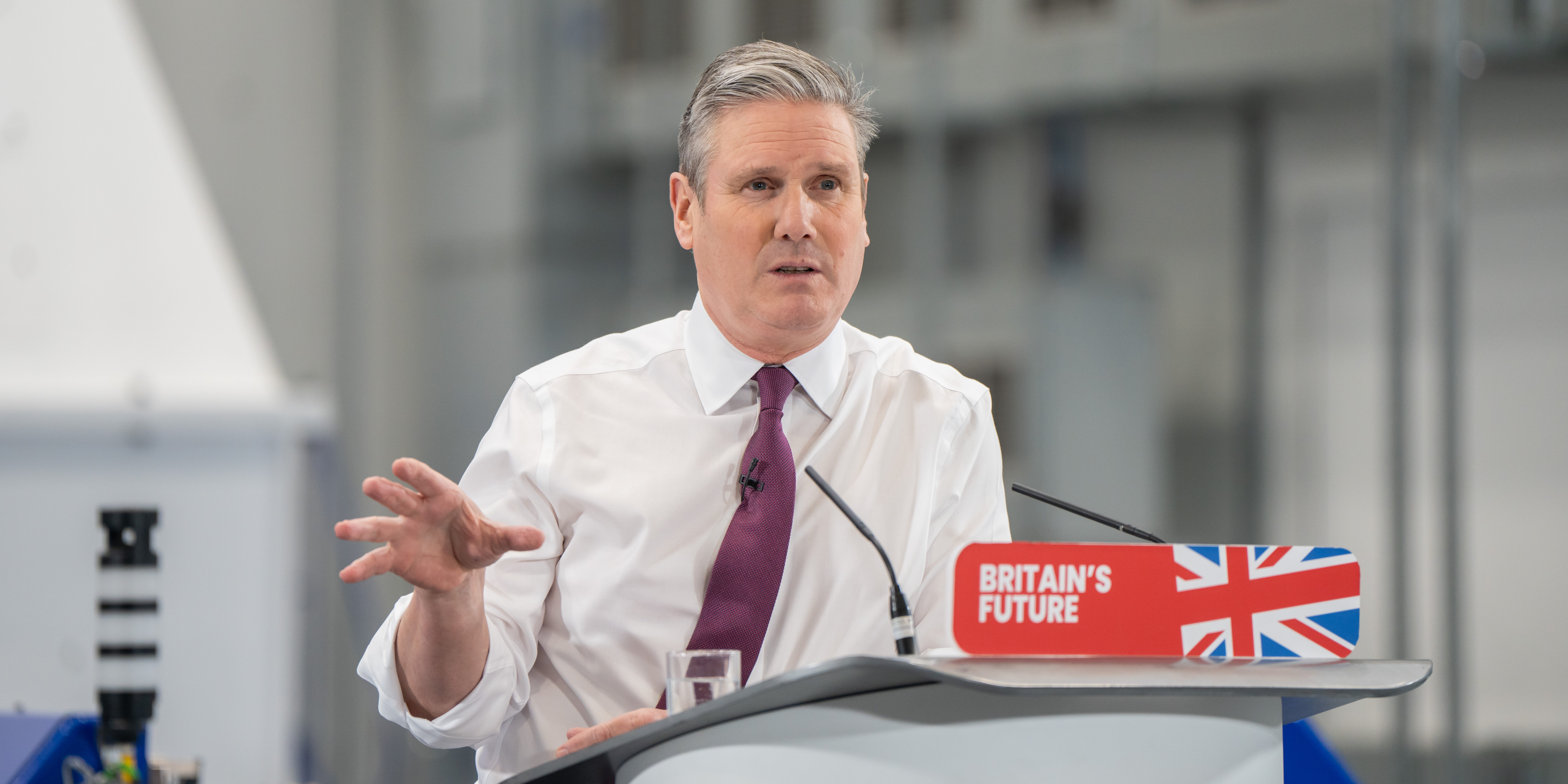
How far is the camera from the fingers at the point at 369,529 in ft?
3.03

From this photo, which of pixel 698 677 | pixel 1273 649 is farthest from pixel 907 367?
pixel 1273 649

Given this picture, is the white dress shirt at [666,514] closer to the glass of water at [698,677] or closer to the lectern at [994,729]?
the glass of water at [698,677]

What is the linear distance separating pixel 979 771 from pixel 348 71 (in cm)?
438

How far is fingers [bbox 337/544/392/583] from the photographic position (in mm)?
945

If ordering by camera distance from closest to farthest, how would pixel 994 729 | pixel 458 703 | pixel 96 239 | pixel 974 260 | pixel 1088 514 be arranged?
pixel 994 729 → pixel 1088 514 → pixel 458 703 → pixel 96 239 → pixel 974 260

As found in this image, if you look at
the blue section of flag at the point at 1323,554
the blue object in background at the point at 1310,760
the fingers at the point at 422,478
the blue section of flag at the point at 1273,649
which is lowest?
the blue object in background at the point at 1310,760

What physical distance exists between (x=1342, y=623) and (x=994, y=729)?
0.29m

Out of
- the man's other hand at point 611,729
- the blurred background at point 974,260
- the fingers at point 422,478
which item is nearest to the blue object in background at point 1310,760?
the man's other hand at point 611,729

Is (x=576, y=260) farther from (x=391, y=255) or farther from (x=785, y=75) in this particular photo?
(x=785, y=75)

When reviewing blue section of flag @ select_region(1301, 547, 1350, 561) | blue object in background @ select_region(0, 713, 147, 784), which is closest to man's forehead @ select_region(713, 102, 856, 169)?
blue section of flag @ select_region(1301, 547, 1350, 561)

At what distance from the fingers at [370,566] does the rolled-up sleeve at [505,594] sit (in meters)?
0.21

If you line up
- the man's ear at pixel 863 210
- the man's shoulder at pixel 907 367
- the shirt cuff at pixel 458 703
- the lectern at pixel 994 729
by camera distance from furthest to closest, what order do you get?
the man's shoulder at pixel 907 367, the man's ear at pixel 863 210, the shirt cuff at pixel 458 703, the lectern at pixel 994 729

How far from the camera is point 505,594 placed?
131 cm

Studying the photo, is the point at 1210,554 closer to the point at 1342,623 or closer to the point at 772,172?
the point at 1342,623
